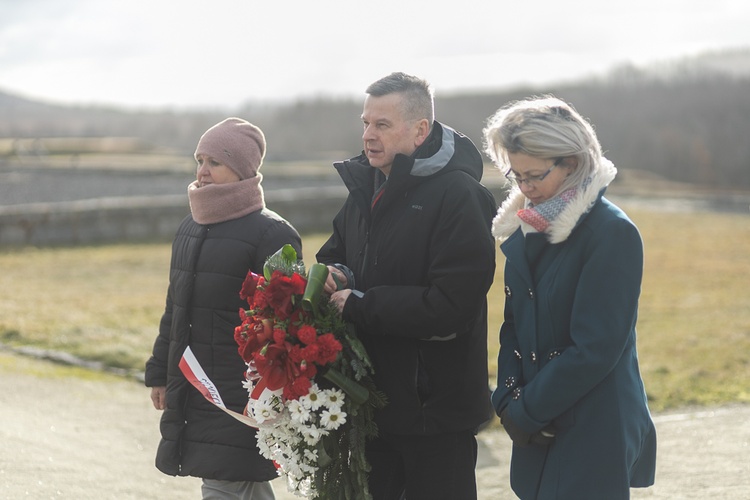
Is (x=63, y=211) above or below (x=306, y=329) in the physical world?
below

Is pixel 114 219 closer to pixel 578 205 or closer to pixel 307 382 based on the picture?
pixel 307 382

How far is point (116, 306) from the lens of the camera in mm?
11172

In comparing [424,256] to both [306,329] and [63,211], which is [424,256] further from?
[63,211]

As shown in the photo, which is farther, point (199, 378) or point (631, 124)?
point (631, 124)

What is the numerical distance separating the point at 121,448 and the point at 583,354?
408cm

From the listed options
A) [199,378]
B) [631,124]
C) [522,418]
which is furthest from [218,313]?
[631,124]

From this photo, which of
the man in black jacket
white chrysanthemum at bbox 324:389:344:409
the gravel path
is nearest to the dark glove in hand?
the man in black jacket

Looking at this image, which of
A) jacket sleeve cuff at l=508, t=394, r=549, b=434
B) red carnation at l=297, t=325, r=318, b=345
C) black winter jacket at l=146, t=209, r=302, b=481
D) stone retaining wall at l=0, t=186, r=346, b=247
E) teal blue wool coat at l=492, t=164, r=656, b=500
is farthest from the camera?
stone retaining wall at l=0, t=186, r=346, b=247

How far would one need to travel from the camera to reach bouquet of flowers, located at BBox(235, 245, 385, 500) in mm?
3684

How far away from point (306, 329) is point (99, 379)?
520 cm

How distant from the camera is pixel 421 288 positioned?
146 inches

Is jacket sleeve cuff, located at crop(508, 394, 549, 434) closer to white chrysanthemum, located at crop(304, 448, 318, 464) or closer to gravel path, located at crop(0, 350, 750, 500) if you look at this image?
white chrysanthemum, located at crop(304, 448, 318, 464)

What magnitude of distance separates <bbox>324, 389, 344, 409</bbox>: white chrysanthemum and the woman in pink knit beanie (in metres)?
0.83

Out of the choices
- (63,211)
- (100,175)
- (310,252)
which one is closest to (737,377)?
(310,252)
